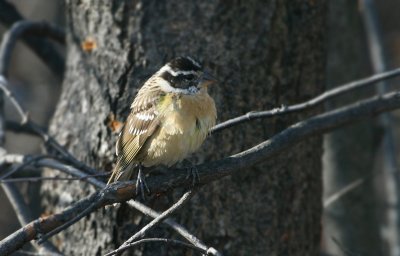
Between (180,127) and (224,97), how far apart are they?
522mm

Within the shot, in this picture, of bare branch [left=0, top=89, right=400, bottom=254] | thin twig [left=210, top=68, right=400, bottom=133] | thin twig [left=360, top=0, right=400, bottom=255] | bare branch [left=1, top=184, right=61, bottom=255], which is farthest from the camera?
thin twig [left=360, top=0, right=400, bottom=255]

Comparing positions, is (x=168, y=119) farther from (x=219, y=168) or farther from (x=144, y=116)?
(x=219, y=168)

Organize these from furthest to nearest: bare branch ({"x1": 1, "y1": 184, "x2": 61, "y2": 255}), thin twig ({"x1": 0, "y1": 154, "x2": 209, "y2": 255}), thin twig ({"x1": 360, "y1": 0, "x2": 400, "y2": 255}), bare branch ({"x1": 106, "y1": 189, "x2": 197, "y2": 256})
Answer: thin twig ({"x1": 360, "y1": 0, "x2": 400, "y2": 255}) → bare branch ({"x1": 1, "y1": 184, "x2": 61, "y2": 255}) → thin twig ({"x1": 0, "y1": 154, "x2": 209, "y2": 255}) → bare branch ({"x1": 106, "y1": 189, "x2": 197, "y2": 256})

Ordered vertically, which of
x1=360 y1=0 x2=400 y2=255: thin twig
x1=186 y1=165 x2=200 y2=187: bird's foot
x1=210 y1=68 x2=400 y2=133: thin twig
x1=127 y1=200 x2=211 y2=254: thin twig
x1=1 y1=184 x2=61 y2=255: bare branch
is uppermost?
x1=360 y1=0 x2=400 y2=255: thin twig

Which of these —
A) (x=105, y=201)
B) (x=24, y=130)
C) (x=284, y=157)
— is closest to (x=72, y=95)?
(x=24, y=130)

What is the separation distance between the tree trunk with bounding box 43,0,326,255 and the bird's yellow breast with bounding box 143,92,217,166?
0.86 ft

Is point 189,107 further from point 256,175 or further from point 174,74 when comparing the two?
point 256,175

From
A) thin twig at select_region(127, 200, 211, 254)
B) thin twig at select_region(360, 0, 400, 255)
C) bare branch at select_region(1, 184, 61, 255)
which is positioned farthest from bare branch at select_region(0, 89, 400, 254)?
thin twig at select_region(360, 0, 400, 255)

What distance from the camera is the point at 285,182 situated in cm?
508

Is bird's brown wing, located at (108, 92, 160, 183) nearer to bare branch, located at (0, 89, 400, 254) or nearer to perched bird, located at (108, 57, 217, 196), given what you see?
perched bird, located at (108, 57, 217, 196)

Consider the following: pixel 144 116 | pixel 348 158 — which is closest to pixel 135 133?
pixel 144 116

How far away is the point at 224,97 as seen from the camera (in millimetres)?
5035

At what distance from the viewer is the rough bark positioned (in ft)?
23.4

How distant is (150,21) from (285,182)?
1291mm
